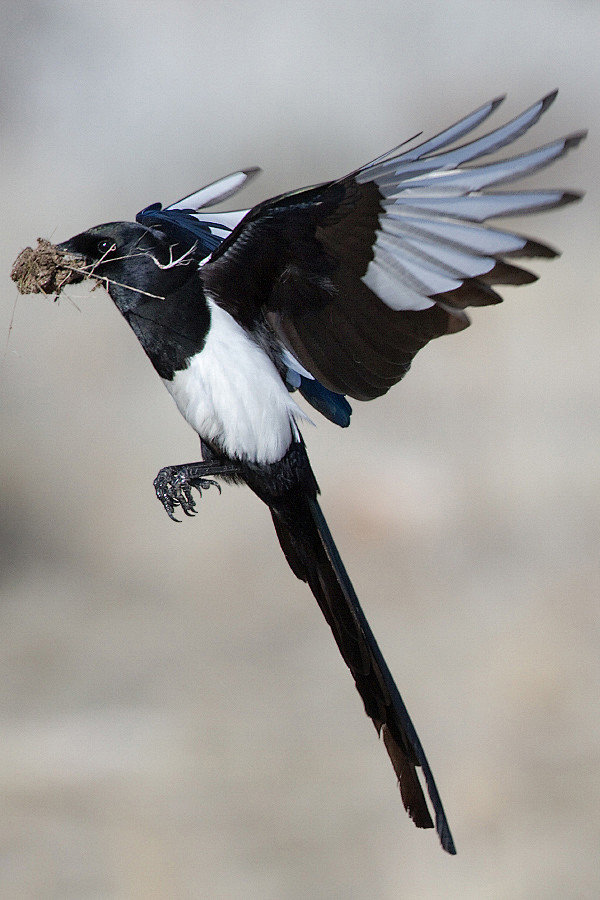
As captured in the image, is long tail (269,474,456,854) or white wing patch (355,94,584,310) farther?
long tail (269,474,456,854)

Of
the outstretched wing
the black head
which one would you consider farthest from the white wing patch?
the black head

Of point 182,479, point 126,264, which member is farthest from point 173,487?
point 126,264

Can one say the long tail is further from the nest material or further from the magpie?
the nest material

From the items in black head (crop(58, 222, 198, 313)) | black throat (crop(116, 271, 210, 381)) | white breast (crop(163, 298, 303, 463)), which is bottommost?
white breast (crop(163, 298, 303, 463))

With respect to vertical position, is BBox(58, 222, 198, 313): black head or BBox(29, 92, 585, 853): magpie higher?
BBox(58, 222, 198, 313): black head

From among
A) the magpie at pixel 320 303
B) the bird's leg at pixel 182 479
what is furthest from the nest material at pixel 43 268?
the bird's leg at pixel 182 479

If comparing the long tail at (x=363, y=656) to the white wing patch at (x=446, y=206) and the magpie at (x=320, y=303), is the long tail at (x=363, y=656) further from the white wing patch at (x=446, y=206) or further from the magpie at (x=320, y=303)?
the white wing patch at (x=446, y=206)

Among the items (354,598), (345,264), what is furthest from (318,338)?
(354,598)
